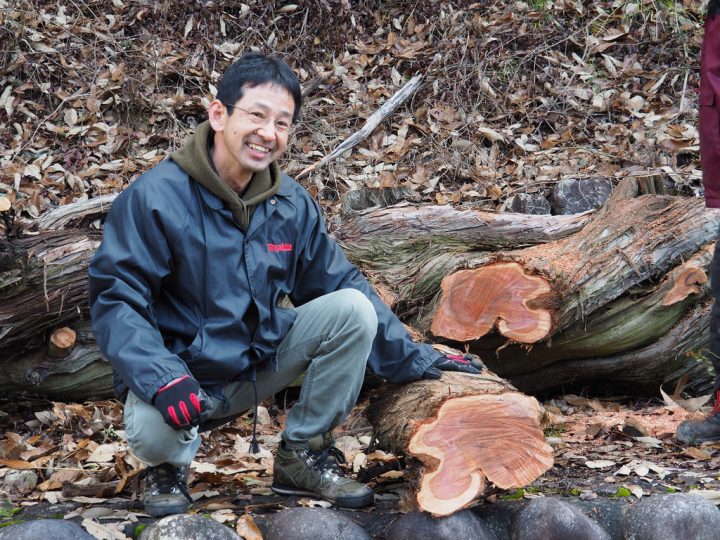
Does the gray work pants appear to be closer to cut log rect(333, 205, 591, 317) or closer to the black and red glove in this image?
the black and red glove

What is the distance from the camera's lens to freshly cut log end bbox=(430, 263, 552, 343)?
4013 mm

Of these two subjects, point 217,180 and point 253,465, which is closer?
point 217,180

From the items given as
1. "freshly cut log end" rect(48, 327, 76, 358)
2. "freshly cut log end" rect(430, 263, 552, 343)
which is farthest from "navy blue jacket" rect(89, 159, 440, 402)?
"freshly cut log end" rect(48, 327, 76, 358)

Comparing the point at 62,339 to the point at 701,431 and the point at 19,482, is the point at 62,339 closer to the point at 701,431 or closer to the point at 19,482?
the point at 19,482

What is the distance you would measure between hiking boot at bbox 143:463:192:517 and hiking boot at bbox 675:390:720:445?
2258 millimetres

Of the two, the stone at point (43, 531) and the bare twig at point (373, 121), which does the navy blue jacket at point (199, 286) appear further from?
the bare twig at point (373, 121)

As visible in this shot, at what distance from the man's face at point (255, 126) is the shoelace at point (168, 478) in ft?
3.79

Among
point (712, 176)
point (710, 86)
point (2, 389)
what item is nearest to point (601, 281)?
point (712, 176)

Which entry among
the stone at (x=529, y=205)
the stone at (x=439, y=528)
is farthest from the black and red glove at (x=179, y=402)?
the stone at (x=529, y=205)

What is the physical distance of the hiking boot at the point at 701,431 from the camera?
12.6 ft

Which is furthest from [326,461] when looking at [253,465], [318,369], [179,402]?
[179,402]

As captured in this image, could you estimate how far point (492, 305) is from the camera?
13.3 ft

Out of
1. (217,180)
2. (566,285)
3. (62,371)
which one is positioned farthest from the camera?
(62,371)

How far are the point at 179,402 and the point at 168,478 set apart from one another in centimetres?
54
